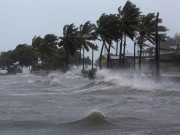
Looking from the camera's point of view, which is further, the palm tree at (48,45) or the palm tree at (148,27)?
the palm tree at (48,45)

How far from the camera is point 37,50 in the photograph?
2734 inches

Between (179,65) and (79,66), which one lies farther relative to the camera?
(79,66)

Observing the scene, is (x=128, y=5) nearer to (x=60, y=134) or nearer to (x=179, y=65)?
(x=179, y=65)

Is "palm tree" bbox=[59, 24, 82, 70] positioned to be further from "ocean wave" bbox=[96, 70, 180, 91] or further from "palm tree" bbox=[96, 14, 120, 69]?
"ocean wave" bbox=[96, 70, 180, 91]

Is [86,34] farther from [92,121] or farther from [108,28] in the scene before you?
[92,121]

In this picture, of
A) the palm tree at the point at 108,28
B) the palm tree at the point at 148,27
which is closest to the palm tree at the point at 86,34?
the palm tree at the point at 108,28

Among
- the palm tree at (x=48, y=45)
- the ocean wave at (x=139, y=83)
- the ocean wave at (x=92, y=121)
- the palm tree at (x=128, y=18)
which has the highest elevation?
the palm tree at (x=128, y=18)

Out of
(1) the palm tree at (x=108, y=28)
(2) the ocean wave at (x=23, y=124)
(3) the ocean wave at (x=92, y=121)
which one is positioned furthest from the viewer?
(1) the palm tree at (x=108, y=28)

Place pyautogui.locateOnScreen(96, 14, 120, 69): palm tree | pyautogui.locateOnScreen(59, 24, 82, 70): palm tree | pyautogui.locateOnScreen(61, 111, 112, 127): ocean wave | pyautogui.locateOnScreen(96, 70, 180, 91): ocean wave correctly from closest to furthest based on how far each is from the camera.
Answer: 1. pyautogui.locateOnScreen(61, 111, 112, 127): ocean wave
2. pyautogui.locateOnScreen(96, 70, 180, 91): ocean wave
3. pyautogui.locateOnScreen(96, 14, 120, 69): palm tree
4. pyautogui.locateOnScreen(59, 24, 82, 70): palm tree

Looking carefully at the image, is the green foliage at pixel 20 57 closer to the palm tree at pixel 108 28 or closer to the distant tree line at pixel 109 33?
the distant tree line at pixel 109 33

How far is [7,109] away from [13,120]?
2413mm

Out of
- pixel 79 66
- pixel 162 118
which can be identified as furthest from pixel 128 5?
pixel 79 66

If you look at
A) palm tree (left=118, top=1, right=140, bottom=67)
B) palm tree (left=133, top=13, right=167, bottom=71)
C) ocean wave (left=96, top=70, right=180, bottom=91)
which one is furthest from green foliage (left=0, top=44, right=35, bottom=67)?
ocean wave (left=96, top=70, right=180, bottom=91)

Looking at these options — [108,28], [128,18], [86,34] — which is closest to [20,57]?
[86,34]
